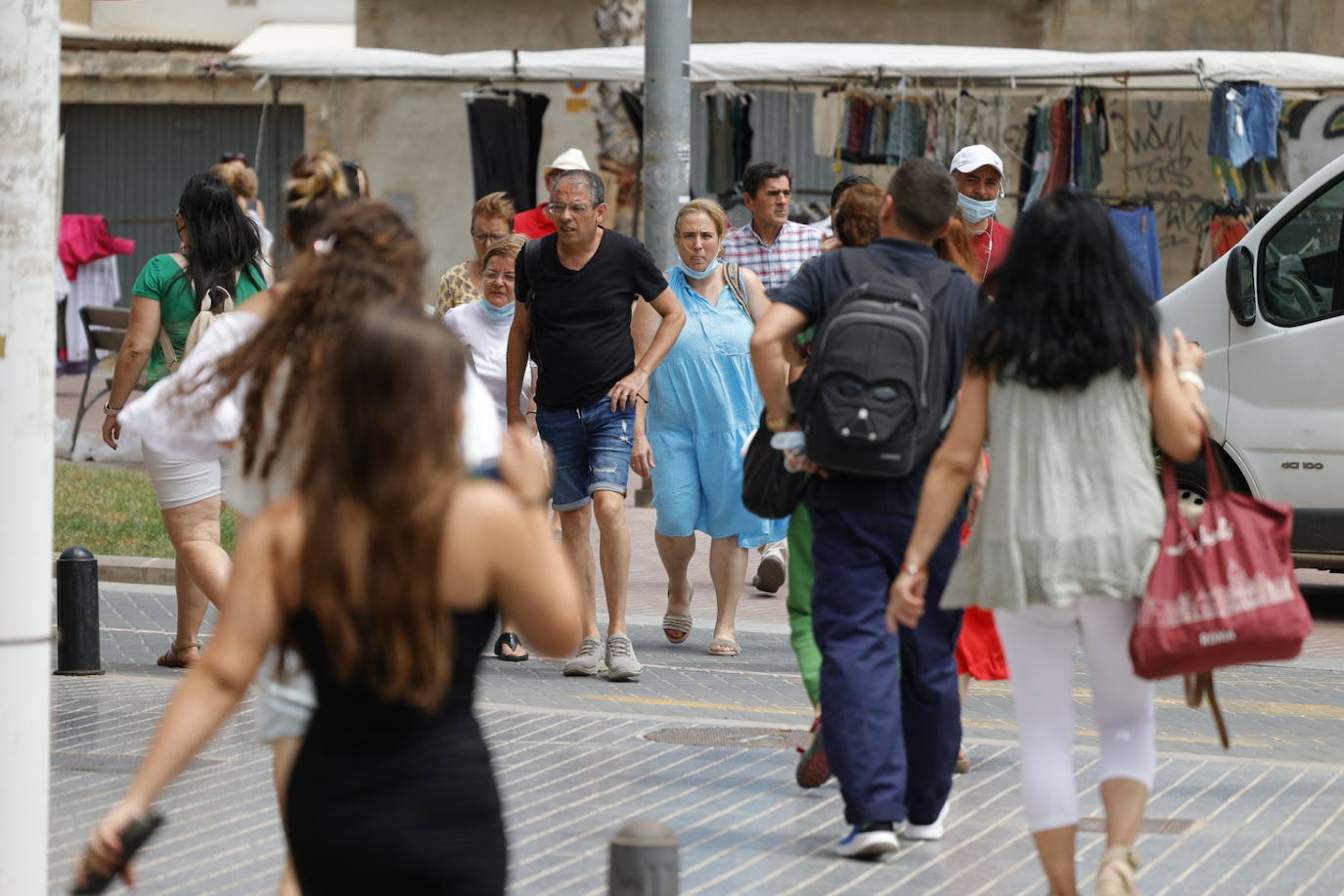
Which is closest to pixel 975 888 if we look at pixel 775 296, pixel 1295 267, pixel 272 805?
pixel 775 296

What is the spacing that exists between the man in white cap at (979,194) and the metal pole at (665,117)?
19.3 feet

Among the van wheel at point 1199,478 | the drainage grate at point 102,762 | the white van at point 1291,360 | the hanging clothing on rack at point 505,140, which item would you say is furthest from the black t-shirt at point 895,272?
the hanging clothing on rack at point 505,140

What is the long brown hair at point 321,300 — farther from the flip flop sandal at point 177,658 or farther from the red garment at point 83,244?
the red garment at point 83,244

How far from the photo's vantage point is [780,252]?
33.8 feet

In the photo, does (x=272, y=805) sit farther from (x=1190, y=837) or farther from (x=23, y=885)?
(x=1190, y=837)

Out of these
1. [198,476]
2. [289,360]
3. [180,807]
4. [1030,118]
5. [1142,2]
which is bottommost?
[180,807]

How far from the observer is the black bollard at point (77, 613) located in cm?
848

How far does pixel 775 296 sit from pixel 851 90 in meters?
11.0

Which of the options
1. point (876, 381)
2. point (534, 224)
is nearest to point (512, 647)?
Result: point (534, 224)

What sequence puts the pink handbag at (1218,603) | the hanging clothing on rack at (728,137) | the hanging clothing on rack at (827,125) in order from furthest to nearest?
the hanging clothing on rack at (728,137)
the hanging clothing on rack at (827,125)
the pink handbag at (1218,603)

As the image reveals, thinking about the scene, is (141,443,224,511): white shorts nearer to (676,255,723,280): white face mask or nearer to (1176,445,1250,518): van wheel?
(676,255,723,280): white face mask

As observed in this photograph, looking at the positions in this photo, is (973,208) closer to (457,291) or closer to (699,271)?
(699,271)

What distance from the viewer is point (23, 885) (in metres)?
4.72

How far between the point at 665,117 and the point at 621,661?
6373mm
